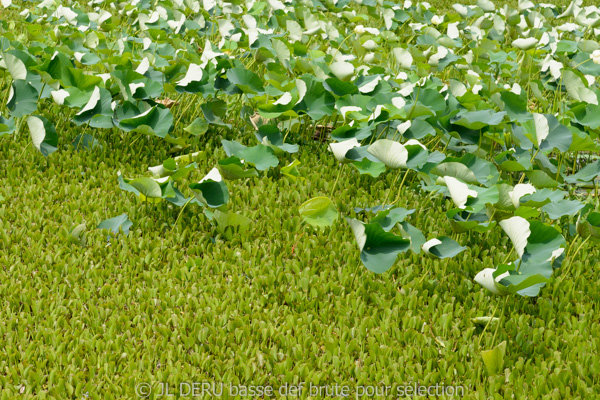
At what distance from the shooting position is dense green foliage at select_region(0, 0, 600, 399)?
6.62 feet

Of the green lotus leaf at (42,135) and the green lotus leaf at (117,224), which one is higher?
the green lotus leaf at (42,135)

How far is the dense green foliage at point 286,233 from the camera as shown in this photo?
2.02m

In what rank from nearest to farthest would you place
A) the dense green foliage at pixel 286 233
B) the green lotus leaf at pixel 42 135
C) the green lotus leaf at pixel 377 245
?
the dense green foliage at pixel 286 233 < the green lotus leaf at pixel 377 245 < the green lotus leaf at pixel 42 135

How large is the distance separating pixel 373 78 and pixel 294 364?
6.57 ft

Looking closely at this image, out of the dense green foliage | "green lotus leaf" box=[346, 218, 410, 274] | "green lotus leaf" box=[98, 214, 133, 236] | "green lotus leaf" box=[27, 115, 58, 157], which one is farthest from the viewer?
"green lotus leaf" box=[27, 115, 58, 157]

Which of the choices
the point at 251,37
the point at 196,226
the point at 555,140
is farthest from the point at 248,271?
the point at 251,37

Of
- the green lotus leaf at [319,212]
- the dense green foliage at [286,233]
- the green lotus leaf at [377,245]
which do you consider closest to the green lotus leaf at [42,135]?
the dense green foliage at [286,233]

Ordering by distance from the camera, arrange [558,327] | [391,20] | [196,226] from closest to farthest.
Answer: [558,327], [196,226], [391,20]

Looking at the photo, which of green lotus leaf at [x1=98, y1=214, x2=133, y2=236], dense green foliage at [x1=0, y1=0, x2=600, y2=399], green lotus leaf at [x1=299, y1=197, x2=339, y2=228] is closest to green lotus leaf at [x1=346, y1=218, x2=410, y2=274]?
dense green foliage at [x1=0, y1=0, x2=600, y2=399]

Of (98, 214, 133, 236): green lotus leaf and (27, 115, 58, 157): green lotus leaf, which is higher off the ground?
(27, 115, 58, 157): green lotus leaf

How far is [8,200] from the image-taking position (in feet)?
9.20

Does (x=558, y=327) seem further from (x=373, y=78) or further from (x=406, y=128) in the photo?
(x=373, y=78)

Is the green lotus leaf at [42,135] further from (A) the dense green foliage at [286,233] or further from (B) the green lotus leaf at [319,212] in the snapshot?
(B) the green lotus leaf at [319,212]

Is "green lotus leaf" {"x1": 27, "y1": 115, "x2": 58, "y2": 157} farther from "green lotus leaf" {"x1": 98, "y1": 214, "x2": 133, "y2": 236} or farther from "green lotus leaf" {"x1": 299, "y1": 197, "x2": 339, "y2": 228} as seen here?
"green lotus leaf" {"x1": 299, "y1": 197, "x2": 339, "y2": 228}
